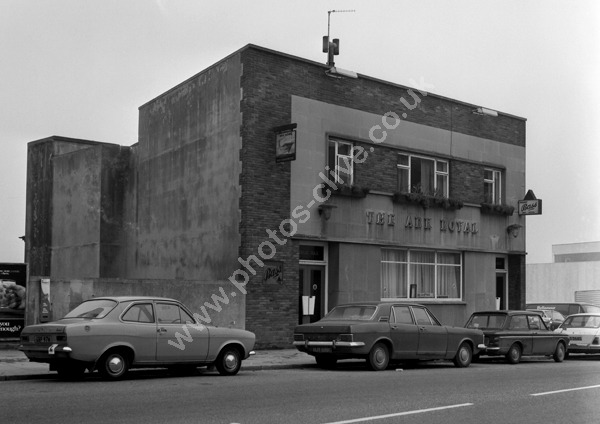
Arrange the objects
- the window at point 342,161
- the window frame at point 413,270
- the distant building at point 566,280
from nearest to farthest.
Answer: the window at point 342,161 < the window frame at point 413,270 < the distant building at point 566,280

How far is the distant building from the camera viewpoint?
54.0m

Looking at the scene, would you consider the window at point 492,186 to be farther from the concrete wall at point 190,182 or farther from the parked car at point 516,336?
the concrete wall at point 190,182

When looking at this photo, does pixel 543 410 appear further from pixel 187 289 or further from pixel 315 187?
pixel 315 187

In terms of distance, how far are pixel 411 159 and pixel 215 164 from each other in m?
6.82

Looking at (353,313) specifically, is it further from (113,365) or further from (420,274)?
(420,274)

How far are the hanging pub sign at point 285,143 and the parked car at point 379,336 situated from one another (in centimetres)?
534

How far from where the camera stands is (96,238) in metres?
28.8

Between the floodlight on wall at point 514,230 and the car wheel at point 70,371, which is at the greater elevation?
the floodlight on wall at point 514,230

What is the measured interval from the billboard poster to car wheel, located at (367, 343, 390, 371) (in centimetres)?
809

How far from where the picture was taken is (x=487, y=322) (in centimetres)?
2147

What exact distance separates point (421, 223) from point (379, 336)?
9736 mm

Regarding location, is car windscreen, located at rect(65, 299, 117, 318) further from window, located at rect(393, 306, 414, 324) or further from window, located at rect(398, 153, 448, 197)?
window, located at rect(398, 153, 448, 197)

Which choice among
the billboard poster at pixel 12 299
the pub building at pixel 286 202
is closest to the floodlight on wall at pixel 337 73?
the pub building at pixel 286 202

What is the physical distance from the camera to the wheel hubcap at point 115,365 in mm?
14094
